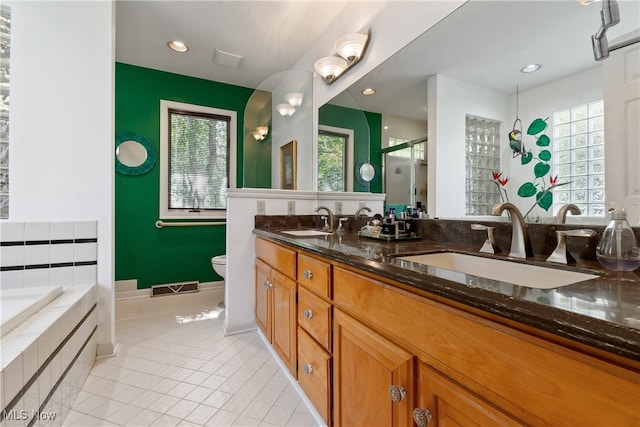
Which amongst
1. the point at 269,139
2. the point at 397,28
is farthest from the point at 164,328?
the point at 397,28

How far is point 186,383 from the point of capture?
1.61 metres

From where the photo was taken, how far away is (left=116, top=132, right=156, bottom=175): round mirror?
9.91 feet

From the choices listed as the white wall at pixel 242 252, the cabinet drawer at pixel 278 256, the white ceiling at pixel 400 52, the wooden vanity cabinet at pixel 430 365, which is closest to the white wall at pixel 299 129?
the white ceiling at pixel 400 52

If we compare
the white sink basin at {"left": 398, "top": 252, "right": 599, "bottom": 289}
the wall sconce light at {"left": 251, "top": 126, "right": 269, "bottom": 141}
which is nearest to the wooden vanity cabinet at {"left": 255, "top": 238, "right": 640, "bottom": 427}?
the white sink basin at {"left": 398, "top": 252, "right": 599, "bottom": 289}

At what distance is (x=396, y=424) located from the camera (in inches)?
29.8

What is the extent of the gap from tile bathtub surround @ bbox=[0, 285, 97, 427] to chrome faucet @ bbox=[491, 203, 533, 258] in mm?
1623

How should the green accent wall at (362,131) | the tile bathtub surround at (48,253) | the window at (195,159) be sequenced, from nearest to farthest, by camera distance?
the tile bathtub surround at (48,253), the green accent wall at (362,131), the window at (195,159)

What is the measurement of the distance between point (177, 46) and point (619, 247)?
3.39 meters

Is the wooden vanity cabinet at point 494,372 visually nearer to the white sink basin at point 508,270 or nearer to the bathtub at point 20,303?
the white sink basin at point 508,270

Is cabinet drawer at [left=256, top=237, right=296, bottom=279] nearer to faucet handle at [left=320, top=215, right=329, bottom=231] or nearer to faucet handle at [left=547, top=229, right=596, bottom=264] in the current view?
faucet handle at [left=320, top=215, right=329, bottom=231]

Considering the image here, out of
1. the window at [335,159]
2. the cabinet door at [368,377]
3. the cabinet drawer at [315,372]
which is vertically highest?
the window at [335,159]

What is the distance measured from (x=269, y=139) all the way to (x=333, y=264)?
8.21 ft

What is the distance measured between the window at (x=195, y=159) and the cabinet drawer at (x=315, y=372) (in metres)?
2.30

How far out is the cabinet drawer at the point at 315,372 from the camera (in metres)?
1.11
